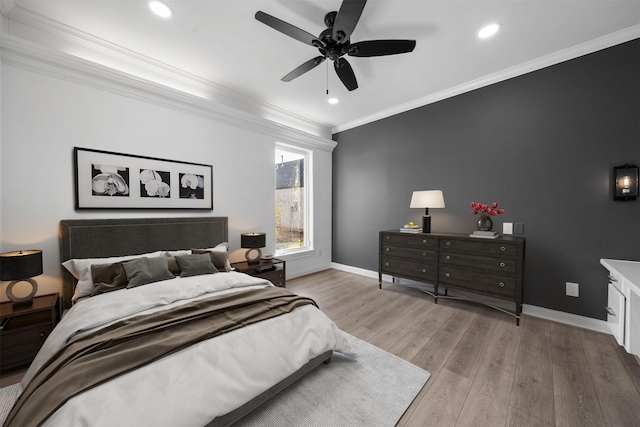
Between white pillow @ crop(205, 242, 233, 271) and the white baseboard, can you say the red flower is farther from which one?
white pillow @ crop(205, 242, 233, 271)

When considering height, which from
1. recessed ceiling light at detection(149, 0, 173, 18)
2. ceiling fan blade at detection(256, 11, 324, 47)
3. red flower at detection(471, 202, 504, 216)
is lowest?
red flower at detection(471, 202, 504, 216)

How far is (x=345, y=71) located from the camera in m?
2.33

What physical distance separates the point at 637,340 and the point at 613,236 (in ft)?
3.73

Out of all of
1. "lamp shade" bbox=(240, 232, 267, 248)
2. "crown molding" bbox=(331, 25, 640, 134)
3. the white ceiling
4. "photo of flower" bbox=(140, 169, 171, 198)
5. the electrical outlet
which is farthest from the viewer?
"lamp shade" bbox=(240, 232, 267, 248)

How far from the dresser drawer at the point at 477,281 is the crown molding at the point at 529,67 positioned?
243 centimetres

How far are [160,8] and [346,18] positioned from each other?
5.31ft

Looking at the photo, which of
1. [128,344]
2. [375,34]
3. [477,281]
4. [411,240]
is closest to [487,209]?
[477,281]

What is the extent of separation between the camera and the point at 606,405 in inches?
61.0

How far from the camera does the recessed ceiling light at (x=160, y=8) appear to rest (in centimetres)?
198

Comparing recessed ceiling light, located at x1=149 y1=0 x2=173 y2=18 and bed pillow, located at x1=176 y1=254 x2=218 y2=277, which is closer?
recessed ceiling light, located at x1=149 y1=0 x2=173 y2=18

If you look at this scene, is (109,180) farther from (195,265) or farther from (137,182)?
(195,265)

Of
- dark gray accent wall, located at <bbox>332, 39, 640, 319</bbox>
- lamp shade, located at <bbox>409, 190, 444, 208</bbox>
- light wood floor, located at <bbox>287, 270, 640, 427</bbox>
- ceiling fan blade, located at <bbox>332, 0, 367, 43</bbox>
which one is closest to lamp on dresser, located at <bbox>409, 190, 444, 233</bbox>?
lamp shade, located at <bbox>409, 190, 444, 208</bbox>

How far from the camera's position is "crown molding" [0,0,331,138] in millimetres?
2208

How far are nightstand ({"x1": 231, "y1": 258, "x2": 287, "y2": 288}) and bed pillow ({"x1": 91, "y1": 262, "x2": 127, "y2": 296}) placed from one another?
1.20 meters
